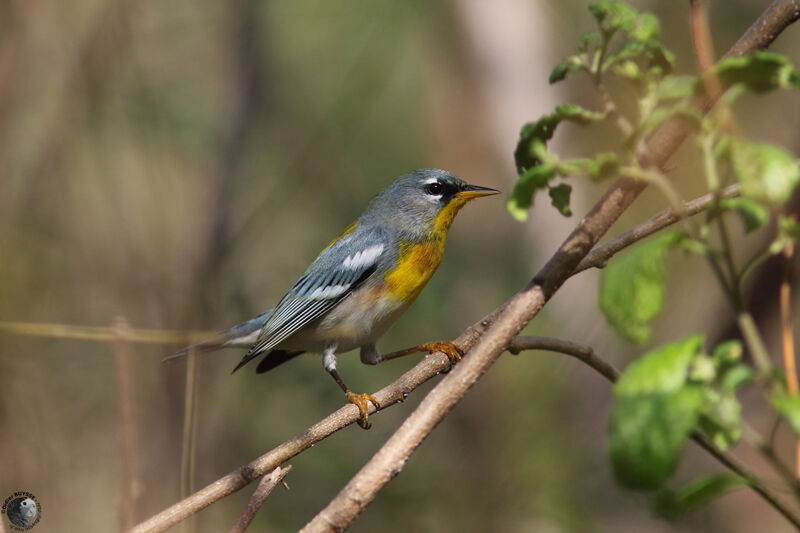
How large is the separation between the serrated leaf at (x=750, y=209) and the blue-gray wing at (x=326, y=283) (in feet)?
10.6

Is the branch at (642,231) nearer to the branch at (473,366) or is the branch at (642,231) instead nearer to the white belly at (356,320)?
the branch at (473,366)

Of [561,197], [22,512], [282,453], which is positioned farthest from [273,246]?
[561,197]

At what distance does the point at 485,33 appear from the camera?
6.13 metres

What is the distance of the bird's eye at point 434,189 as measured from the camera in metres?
4.32

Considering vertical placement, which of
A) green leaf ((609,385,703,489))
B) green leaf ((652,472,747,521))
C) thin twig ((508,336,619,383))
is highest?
green leaf ((609,385,703,489))

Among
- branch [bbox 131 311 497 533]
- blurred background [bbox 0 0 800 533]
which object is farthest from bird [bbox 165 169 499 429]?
branch [bbox 131 311 497 533]

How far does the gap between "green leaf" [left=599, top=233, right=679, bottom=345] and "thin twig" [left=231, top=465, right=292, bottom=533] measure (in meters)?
0.68

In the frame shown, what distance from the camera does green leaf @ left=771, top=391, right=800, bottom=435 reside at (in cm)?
60

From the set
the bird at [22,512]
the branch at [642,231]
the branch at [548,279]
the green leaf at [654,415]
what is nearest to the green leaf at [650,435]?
the green leaf at [654,415]

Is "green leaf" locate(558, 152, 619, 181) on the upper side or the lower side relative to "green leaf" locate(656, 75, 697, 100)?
lower

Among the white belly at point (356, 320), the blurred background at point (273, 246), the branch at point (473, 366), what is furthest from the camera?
the blurred background at point (273, 246)

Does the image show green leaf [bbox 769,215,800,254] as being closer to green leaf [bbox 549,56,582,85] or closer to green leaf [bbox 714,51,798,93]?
green leaf [bbox 714,51,798,93]

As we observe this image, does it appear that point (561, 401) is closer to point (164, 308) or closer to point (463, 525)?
point (463, 525)

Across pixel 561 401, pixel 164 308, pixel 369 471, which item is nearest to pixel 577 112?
pixel 369 471
